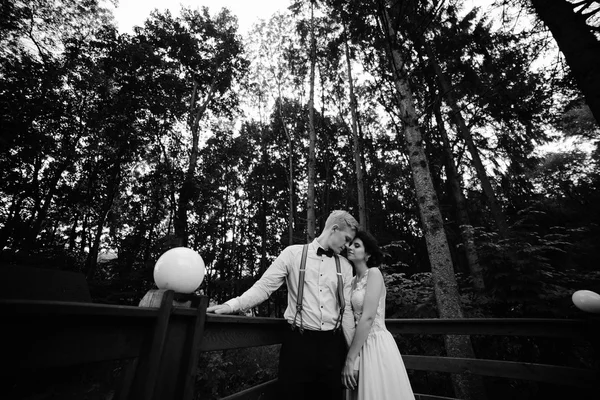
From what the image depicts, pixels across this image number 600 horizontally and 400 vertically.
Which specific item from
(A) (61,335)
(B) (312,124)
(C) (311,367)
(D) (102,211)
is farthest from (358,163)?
(D) (102,211)

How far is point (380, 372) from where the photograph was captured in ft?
5.90

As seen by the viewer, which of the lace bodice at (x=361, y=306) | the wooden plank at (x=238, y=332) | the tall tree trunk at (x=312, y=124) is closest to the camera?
the wooden plank at (x=238, y=332)

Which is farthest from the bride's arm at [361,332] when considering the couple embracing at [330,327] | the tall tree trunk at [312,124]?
the tall tree trunk at [312,124]

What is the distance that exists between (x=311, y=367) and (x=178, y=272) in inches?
46.3

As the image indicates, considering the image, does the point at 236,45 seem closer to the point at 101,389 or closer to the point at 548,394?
the point at 101,389

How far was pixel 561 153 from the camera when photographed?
1653 centimetres

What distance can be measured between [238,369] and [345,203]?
13.7 m

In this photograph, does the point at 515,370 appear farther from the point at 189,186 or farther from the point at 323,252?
the point at 189,186

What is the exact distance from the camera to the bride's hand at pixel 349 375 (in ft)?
5.70

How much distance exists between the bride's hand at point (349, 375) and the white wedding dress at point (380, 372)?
0.09 m

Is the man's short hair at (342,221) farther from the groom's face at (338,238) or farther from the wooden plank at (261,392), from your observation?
the wooden plank at (261,392)

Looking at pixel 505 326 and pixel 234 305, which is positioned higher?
pixel 234 305

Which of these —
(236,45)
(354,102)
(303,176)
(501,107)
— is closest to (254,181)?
(303,176)

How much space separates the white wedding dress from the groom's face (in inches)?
18.4
